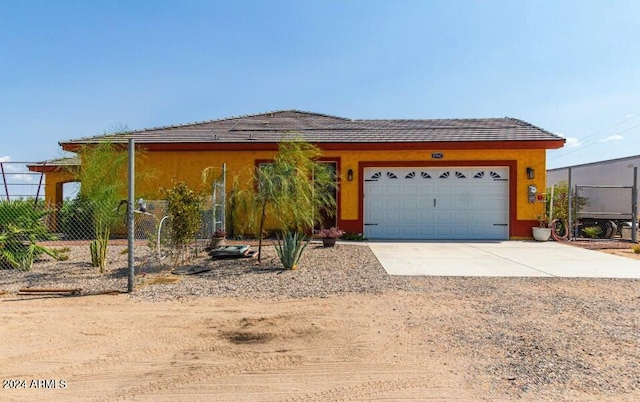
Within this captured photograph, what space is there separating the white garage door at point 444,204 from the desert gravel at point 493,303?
4.88 metres

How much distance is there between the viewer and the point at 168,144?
14.4 metres

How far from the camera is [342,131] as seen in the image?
1576 centimetres

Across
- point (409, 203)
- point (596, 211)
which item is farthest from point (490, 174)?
point (596, 211)

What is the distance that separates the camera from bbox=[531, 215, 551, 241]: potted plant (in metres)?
13.6

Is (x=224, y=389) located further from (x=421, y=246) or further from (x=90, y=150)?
(x=421, y=246)

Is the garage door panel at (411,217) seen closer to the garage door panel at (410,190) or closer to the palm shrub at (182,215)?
the garage door panel at (410,190)

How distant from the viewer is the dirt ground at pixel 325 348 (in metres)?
3.19

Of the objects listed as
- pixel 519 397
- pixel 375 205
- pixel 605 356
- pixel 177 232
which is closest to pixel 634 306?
pixel 605 356

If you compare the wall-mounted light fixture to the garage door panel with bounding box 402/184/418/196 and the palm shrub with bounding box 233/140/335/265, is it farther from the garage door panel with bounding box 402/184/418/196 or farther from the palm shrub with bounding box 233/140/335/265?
the palm shrub with bounding box 233/140/335/265

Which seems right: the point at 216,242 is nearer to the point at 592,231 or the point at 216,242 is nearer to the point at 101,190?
the point at 101,190

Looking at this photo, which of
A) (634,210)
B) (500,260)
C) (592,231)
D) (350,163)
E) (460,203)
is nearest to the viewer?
(500,260)

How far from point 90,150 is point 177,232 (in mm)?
2882

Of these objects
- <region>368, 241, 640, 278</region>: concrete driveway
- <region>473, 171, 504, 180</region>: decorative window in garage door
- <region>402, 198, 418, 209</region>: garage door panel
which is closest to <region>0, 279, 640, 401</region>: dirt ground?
Result: <region>368, 241, 640, 278</region>: concrete driveway

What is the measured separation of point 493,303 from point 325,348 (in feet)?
9.71
